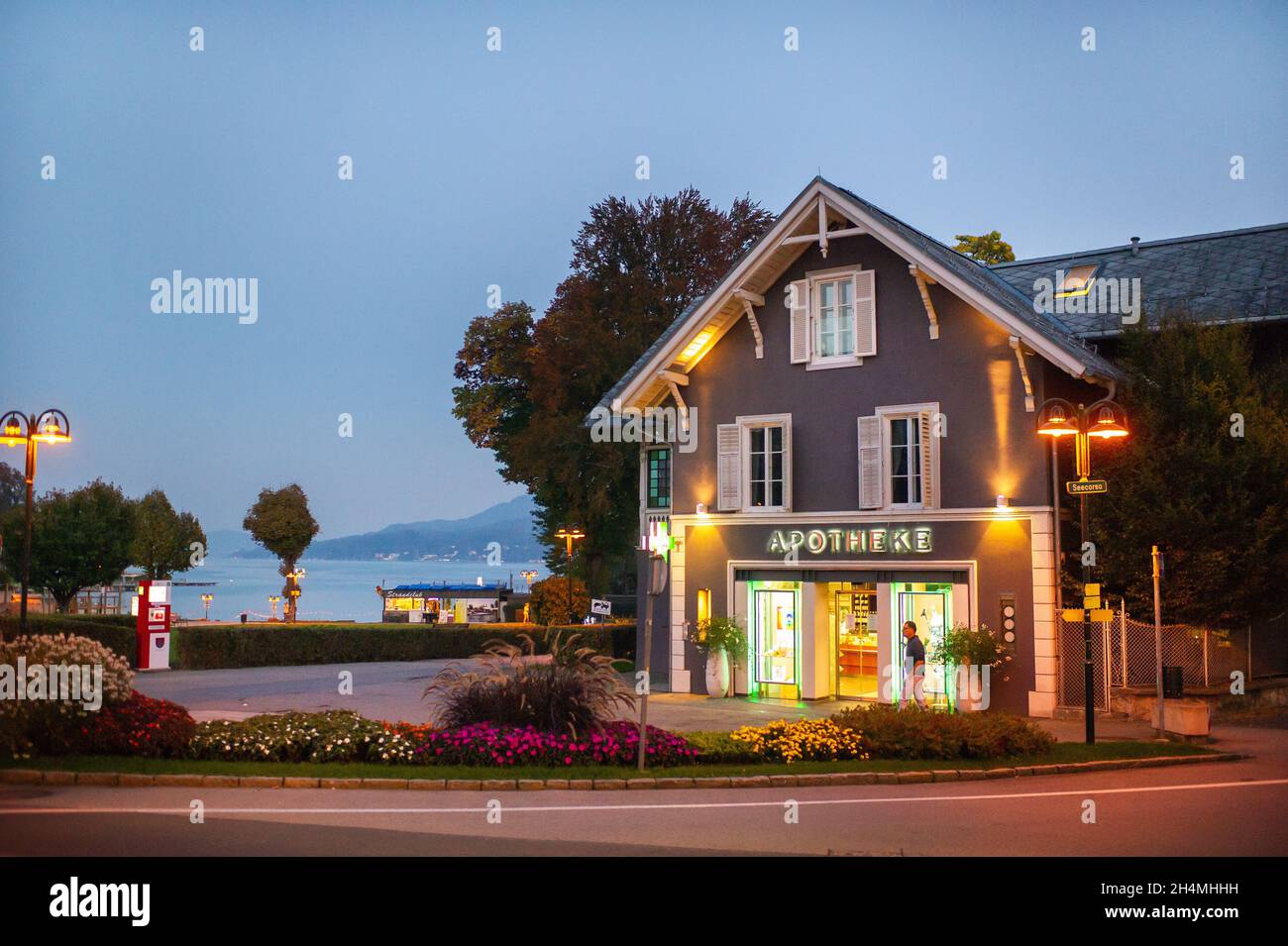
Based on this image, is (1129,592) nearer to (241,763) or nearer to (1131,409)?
(1131,409)

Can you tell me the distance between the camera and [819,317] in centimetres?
2902

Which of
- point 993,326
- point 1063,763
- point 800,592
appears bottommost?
point 1063,763

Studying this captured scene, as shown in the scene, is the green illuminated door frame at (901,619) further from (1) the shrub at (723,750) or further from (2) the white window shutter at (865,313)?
(1) the shrub at (723,750)

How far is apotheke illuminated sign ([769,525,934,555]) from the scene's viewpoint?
87.9 feet

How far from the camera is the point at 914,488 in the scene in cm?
2705

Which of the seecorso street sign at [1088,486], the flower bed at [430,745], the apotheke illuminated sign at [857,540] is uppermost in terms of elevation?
the seecorso street sign at [1088,486]

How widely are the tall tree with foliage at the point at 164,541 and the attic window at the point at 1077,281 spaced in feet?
173

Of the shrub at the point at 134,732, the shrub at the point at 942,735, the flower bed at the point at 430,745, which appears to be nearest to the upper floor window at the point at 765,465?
the shrub at the point at 942,735

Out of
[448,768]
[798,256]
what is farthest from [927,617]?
[448,768]

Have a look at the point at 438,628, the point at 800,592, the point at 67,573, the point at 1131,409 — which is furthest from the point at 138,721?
the point at 67,573

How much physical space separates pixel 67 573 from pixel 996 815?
56.4 metres

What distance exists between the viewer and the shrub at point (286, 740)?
16.8m

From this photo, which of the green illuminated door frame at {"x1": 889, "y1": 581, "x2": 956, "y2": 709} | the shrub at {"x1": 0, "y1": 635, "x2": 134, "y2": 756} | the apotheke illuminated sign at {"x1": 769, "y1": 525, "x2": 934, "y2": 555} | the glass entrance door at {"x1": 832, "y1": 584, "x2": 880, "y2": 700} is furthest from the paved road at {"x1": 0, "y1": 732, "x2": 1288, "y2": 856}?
the glass entrance door at {"x1": 832, "y1": 584, "x2": 880, "y2": 700}

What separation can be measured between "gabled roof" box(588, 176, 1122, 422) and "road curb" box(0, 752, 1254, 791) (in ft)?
35.9
